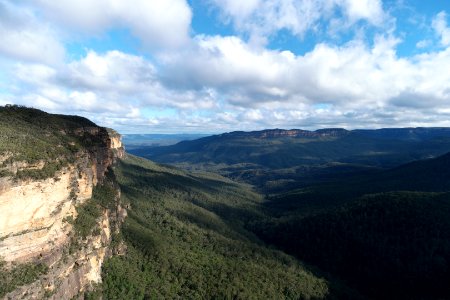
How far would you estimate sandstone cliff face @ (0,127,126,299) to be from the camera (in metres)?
55.5

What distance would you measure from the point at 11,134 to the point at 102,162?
43526mm

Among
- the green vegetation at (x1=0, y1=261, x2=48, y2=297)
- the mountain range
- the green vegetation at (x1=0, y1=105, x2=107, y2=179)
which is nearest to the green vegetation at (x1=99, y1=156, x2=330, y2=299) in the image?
the mountain range

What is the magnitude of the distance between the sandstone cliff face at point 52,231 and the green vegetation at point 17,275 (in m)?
0.91

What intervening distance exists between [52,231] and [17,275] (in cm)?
1046

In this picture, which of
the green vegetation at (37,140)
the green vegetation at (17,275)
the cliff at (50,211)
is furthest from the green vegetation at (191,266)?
the green vegetation at (37,140)

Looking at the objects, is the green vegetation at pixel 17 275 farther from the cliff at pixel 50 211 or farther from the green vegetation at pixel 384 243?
the green vegetation at pixel 384 243

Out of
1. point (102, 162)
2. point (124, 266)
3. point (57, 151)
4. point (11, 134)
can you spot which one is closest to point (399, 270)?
point (124, 266)

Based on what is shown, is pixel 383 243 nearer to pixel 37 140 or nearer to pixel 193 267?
pixel 193 267

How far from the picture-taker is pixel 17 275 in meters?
55.4

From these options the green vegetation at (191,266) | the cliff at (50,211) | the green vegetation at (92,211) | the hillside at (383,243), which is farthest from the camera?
the hillside at (383,243)

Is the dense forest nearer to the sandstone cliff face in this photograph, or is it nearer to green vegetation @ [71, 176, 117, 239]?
the sandstone cliff face

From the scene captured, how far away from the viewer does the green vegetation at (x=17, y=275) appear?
5296 cm

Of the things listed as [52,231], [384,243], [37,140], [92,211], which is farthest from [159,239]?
[384,243]

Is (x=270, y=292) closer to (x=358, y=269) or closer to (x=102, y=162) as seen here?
(x=358, y=269)
